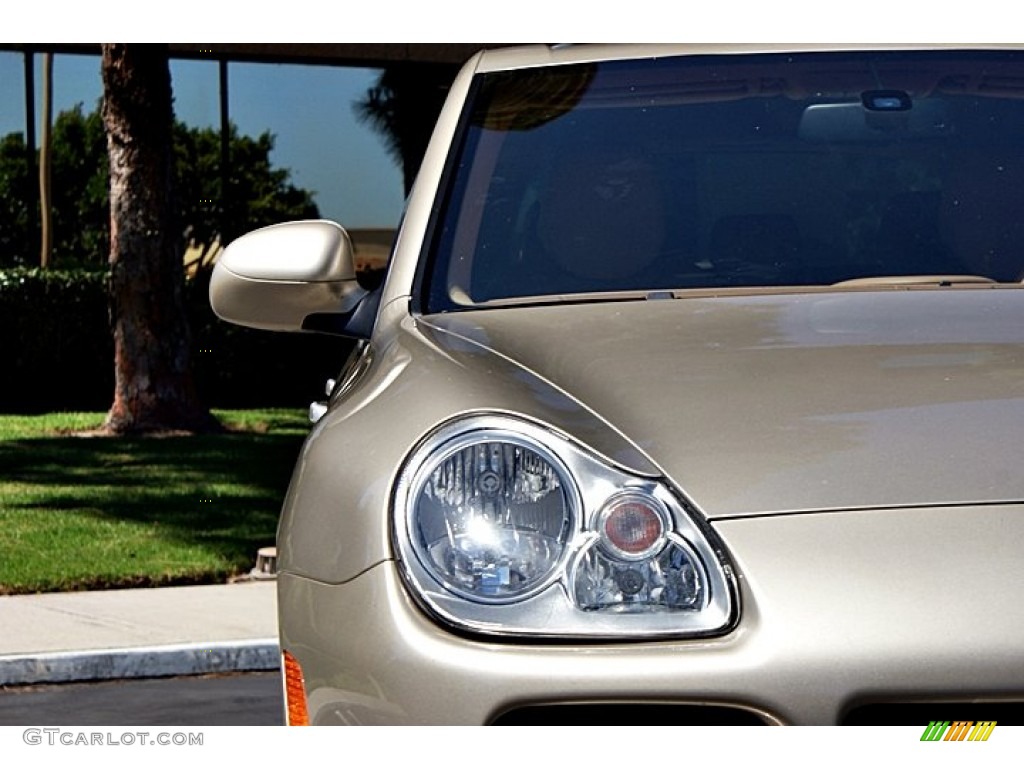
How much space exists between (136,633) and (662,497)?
636cm

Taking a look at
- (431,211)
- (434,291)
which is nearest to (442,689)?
(434,291)

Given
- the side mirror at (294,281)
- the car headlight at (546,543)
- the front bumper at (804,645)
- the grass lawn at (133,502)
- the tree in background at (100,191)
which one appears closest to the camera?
the front bumper at (804,645)

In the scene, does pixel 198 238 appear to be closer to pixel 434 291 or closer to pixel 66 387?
pixel 66 387

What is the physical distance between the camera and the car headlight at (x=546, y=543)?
247cm

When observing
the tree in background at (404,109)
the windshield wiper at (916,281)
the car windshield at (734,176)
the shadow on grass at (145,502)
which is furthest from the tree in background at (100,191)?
the windshield wiper at (916,281)

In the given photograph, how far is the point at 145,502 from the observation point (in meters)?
12.5

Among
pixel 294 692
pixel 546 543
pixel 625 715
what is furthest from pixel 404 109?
pixel 625 715

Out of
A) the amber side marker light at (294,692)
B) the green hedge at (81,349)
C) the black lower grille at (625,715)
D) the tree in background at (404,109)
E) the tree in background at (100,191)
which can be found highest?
the black lower grille at (625,715)

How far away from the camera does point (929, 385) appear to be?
2672mm

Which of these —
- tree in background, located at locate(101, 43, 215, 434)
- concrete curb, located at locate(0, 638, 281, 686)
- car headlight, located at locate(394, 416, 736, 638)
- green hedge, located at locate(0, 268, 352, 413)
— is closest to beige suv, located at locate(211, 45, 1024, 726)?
car headlight, located at locate(394, 416, 736, 638)

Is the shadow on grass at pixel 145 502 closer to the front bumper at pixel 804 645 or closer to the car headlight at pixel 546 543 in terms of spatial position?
the car headlight at pixel 546 543

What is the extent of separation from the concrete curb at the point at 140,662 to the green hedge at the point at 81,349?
33.9 ft

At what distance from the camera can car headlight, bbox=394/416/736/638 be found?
97.3 inches
